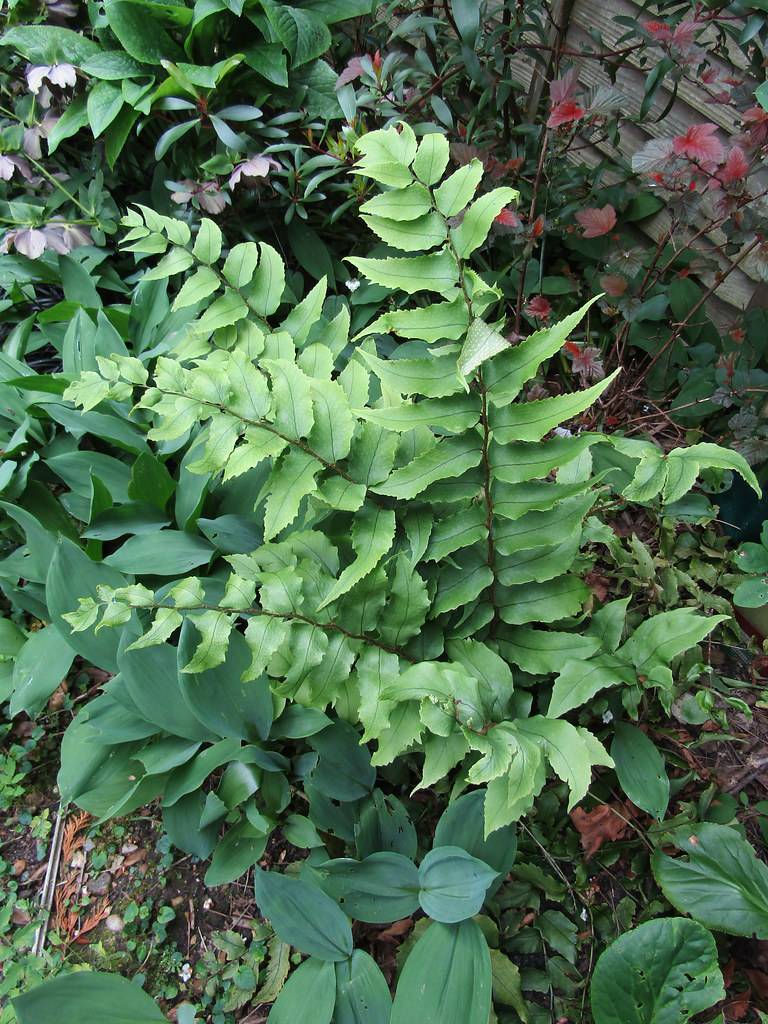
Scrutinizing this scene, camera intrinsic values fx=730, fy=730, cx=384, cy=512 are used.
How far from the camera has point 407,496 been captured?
52.9 inches

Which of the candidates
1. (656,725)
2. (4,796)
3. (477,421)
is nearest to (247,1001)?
(4,796)

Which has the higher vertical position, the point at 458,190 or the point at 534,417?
the point at 458,190

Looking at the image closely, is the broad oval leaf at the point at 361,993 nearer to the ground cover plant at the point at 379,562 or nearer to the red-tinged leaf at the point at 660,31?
the ground cover plant at the point at 379,562

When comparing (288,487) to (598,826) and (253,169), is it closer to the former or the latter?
(598,826)

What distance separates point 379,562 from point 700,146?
3.88ft

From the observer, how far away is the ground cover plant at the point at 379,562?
4.35ft

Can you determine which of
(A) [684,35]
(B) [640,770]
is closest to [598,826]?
(B) [640,770]

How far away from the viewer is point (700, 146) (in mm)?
1646

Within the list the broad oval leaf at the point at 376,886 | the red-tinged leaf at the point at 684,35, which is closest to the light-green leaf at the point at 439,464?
the broad oval leaf at the point at 376,886

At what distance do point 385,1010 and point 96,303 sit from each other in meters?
2.26

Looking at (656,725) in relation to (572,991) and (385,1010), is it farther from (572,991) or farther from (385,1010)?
(385,1010)

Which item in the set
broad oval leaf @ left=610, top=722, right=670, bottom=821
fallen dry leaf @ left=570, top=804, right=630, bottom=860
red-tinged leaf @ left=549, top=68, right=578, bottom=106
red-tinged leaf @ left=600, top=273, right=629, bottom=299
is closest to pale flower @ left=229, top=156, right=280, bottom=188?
red-tinged leaf @ left=549, top=68, right=578, bottom=106

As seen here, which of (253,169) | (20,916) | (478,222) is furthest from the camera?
(253,169)

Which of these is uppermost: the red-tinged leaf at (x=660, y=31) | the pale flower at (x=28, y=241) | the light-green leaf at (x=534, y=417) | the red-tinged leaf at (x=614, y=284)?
the red-tinged leaf at (x=660, y=31)
